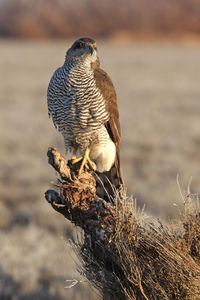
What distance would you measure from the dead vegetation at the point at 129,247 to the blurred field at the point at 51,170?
0.20m

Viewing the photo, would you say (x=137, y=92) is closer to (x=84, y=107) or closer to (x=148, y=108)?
(x=148, y=108)

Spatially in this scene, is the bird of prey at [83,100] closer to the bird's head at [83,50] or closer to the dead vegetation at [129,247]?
the bird's head at [83,50]

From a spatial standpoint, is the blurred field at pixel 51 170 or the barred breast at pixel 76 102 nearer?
the barred breast at pixel 76 102

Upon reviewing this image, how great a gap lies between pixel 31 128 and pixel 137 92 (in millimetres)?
9664

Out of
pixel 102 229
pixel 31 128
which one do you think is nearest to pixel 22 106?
pixel 31 128

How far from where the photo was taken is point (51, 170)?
9.44 m

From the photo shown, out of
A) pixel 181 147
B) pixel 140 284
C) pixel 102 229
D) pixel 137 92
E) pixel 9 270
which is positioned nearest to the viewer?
pixel 140 284

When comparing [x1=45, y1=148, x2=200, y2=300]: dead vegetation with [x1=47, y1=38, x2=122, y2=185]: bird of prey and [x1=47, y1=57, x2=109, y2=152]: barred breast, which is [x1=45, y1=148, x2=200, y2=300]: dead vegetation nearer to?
[x1=47, y1=38, x2=122, y2=185]: bird of prey

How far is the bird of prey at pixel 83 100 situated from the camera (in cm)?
368

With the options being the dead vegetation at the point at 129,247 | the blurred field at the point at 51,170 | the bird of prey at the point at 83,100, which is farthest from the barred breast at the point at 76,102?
the blurred field at the point at 51,170

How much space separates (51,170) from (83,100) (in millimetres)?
5855

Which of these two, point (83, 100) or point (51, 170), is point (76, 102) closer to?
point (83, 100)

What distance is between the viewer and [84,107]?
12.1ft

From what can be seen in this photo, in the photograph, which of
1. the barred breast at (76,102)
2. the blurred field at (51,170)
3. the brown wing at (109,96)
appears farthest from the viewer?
the blurred field at (51,170)
